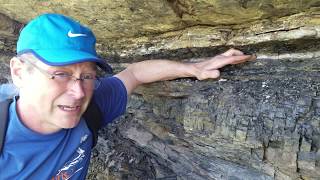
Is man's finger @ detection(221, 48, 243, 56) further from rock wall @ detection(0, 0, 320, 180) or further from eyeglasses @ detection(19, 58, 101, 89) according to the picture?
eyeglasses @ detection(19, 58, 101, 89)

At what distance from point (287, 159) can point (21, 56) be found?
2715 millimetres

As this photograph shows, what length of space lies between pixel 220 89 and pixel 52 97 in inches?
76.6

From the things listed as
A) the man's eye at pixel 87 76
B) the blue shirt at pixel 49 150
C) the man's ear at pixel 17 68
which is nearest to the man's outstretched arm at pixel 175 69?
the blue shirt at pixel 49 150

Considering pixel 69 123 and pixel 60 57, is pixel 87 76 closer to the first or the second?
pixel 60 57

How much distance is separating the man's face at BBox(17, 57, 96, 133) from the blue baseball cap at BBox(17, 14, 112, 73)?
9cm

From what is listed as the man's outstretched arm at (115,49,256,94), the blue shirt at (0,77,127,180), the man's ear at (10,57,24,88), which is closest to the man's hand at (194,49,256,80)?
the man's outstretched arm at (115,49,256,94)

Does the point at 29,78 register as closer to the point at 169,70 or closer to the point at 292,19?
the point at 169,70

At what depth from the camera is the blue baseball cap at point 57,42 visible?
3.46 meters

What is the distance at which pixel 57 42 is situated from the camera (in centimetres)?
355

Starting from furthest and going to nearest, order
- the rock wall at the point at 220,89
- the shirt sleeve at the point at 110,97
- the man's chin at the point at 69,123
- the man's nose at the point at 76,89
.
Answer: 1. the shirt sleeve at the point at 110,97
2. the rock wall at the point at 220,89
3. the man's chin at the point at 69,123
4. the man's nose at the point at 76,89

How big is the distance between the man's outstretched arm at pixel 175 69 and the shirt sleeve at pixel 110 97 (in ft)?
0.41

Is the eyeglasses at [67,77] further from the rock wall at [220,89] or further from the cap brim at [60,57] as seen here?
the rock wall at [220,89]

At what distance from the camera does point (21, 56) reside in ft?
11.7

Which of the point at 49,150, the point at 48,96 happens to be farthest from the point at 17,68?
the point at 49,150
